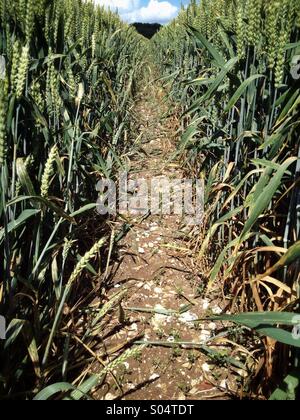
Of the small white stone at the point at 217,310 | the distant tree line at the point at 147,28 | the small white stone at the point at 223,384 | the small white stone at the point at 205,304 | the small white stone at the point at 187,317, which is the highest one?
the distant tree line at the point at 147,28

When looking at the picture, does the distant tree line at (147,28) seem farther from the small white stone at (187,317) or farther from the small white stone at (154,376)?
the small white stone at (154,376)

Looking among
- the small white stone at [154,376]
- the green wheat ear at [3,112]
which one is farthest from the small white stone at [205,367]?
the green wheat ear at [3,112]

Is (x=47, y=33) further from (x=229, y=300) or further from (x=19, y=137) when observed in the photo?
(x=229, y=300)

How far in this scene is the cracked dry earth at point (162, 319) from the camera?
1296 mm

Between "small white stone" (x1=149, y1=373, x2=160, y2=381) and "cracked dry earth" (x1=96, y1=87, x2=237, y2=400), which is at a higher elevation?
"cracked dry earth" (x1=96, y1=87, x2=237, y2=400)

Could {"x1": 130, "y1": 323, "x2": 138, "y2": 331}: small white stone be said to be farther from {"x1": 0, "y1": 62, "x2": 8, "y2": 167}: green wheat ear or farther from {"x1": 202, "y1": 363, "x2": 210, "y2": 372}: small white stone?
{"x1": 0, "y1": 62, "x2": 8, "y2": 167}: green wheat ear

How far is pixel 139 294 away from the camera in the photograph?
5.86ft

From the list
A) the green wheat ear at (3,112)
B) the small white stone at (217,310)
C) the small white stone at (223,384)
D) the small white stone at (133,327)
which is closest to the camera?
the green wheat ear at (3,112)

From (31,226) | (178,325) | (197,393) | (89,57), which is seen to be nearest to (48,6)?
(31,226)

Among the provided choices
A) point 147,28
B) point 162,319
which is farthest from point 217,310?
point 147,28

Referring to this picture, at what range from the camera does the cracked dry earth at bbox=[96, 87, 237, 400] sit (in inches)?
51.0

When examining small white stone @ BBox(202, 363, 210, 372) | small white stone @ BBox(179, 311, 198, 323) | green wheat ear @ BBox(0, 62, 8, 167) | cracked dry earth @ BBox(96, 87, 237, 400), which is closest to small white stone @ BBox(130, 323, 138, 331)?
cracked dry earth @ BBox(96, 87, 237, 400)

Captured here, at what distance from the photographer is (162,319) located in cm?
162

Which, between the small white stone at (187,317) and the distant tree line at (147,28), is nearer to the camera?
the small white stone at (187,317)
